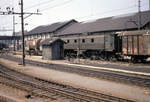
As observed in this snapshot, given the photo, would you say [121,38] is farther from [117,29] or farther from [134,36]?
[117,29]

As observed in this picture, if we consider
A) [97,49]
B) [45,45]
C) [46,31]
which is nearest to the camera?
[97,49]

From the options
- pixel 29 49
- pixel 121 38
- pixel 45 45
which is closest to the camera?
pixel 121 38

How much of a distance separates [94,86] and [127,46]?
12942 mm

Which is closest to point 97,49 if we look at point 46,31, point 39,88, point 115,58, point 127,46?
point 115,58

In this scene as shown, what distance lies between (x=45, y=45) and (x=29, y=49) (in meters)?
14.4

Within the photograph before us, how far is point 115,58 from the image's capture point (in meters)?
27.5

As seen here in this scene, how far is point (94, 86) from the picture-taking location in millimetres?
13297

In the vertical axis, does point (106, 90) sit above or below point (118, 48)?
below

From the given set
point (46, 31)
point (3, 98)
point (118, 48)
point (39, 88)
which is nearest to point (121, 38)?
point (118, 48)

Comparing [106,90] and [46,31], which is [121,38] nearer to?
[106,90]

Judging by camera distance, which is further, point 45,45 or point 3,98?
point 45,45

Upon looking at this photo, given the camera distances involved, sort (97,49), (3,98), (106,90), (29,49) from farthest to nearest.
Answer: (29,49), (97,49), (106,90), (3,98)

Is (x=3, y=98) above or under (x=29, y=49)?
under

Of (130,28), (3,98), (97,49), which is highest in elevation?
(130,28)
